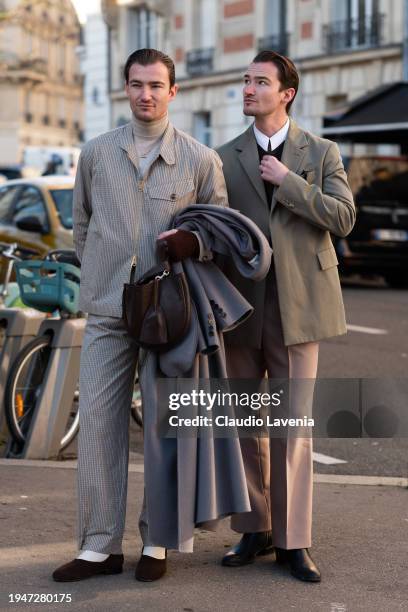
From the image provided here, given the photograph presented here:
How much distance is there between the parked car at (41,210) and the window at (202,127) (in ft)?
80.7

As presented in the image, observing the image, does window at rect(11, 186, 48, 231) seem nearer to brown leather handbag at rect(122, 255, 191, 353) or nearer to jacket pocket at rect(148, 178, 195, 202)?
jacket pocket at rect(148, 178, 195, 202)

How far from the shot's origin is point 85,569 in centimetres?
470

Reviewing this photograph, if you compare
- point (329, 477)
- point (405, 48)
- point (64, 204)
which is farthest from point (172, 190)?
point (405, 48)

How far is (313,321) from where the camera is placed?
4.87 meters

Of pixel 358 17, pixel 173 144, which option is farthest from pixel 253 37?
pixel 173 144

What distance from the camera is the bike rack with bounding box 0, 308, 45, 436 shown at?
7715 millimetres

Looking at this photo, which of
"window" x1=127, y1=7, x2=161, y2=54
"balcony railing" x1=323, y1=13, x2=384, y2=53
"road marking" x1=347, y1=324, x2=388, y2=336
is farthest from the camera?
"window" x1=127, y1=7, x2=161, y2=54

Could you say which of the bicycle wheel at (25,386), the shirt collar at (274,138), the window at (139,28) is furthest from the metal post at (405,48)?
the shirt collar at (274,138)

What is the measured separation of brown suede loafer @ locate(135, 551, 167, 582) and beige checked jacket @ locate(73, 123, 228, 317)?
0.86 meters

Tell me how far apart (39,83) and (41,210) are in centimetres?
7896

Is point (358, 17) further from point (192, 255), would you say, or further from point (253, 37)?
point (192, 255)

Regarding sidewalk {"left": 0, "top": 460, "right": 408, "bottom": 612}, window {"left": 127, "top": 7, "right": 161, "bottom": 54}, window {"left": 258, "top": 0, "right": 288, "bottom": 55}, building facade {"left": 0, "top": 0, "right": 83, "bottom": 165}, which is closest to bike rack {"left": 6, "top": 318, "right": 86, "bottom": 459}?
sidewalk {"left": 0, "top": 460, "right": 408, "bottom": 612}

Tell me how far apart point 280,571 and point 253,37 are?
3291cm

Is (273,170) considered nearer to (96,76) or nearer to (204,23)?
(204,23)
